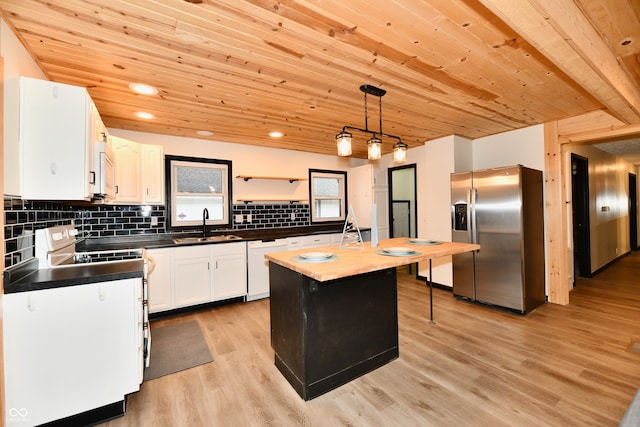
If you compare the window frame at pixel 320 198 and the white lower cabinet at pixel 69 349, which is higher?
the window frame at pixel 320 198

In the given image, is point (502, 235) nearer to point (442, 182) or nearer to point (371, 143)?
point (442, 182)

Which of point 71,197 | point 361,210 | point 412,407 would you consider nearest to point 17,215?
point 71,197

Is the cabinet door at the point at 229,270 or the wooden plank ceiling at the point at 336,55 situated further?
the cabinet door at the point at 229,270

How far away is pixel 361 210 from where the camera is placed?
518 centimetres

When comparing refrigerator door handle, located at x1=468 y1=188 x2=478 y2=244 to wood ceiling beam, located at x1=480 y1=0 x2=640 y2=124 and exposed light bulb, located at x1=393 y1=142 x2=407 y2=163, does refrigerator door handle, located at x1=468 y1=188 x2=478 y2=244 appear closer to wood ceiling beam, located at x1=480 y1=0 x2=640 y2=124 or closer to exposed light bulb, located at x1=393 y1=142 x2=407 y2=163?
wood ceiling beam, located at x1=480 y1=0 x2=640 y2=124

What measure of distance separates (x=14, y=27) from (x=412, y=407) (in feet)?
10.7

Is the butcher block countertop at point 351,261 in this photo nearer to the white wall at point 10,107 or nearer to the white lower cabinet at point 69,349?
the white lower cabinet at point 69,349

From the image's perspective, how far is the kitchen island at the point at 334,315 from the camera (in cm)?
187

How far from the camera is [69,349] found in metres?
1.60

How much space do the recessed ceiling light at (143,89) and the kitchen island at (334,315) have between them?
1.76m

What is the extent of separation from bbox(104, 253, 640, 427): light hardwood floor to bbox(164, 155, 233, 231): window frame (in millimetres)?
1449

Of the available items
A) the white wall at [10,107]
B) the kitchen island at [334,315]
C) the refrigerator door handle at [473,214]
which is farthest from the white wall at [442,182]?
the white wall at [10,107]

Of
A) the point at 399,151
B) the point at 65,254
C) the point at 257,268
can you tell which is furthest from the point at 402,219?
the point at 65,254

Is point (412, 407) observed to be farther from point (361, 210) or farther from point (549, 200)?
point (361, 210)
